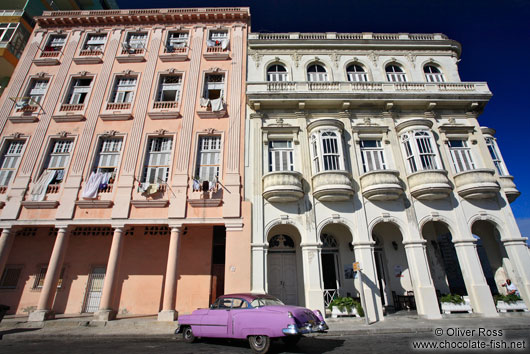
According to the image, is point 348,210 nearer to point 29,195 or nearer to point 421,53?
point 421,53

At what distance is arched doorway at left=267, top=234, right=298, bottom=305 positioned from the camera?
13.9 metres

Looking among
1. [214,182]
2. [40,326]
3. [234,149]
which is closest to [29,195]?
[40,326]

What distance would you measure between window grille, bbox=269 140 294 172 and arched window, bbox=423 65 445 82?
11.2 meters

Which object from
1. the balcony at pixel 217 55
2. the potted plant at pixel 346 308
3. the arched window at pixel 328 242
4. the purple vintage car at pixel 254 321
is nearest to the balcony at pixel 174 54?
the balcony at pixel 217 55

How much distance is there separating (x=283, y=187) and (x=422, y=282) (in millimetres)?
7922

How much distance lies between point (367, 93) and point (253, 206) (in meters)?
9.66

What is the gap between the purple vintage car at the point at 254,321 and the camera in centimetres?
618

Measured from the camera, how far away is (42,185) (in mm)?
14375

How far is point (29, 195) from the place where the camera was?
14.2 m

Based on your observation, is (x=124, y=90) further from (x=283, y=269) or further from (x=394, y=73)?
(x=394, y=73)

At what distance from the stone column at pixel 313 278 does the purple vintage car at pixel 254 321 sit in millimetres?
4864

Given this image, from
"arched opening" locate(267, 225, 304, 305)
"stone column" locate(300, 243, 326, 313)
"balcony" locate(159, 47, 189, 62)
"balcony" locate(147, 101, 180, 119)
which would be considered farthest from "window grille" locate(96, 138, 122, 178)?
"stone column" locate(300, 243, 326, 313)

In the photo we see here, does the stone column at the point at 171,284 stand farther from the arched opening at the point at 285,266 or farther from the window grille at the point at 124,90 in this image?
the window grille at the point at 124,90

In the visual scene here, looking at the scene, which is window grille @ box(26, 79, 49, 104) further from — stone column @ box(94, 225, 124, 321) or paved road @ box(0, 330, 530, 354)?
paved road @ box(0, 330, 530, 354)
